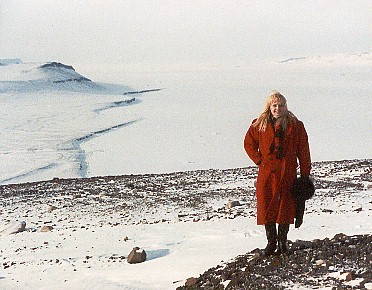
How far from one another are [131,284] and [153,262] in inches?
35.6

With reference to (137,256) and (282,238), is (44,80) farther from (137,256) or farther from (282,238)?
(282,238)

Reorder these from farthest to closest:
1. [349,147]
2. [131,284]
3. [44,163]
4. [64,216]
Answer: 1. [349,147]
2. [44,163]
3. [64,216]
4. [131,284]

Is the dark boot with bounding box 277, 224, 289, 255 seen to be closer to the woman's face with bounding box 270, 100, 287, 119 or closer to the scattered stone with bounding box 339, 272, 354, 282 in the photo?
the scattered stone with bounding box 339, 272, 354, 282

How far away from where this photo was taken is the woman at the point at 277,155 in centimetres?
509

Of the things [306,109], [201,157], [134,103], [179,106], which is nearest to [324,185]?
[201,157]

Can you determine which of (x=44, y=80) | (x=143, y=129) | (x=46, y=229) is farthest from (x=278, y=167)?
(x=44, y=80)

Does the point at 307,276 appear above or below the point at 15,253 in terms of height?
above

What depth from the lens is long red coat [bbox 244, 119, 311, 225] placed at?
201 inches

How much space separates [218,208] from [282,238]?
250 inches

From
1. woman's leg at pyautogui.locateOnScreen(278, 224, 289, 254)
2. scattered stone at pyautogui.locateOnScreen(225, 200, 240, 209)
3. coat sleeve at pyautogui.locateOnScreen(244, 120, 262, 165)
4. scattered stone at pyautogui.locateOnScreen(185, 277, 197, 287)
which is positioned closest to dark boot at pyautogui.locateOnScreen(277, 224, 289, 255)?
woman's leg at pyautogui.locateOnScreen(278, 224, 289, 254)

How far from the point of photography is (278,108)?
16.5ft

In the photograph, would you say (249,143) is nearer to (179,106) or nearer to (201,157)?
(201,157)

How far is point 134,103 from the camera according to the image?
194ft

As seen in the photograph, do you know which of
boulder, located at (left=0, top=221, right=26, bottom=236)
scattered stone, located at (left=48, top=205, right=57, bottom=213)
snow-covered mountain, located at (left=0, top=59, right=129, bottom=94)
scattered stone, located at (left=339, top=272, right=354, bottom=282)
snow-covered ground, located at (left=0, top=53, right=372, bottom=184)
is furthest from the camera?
snow-covered mountain, located at (left=0, top=59, right=129, bottom=94)
